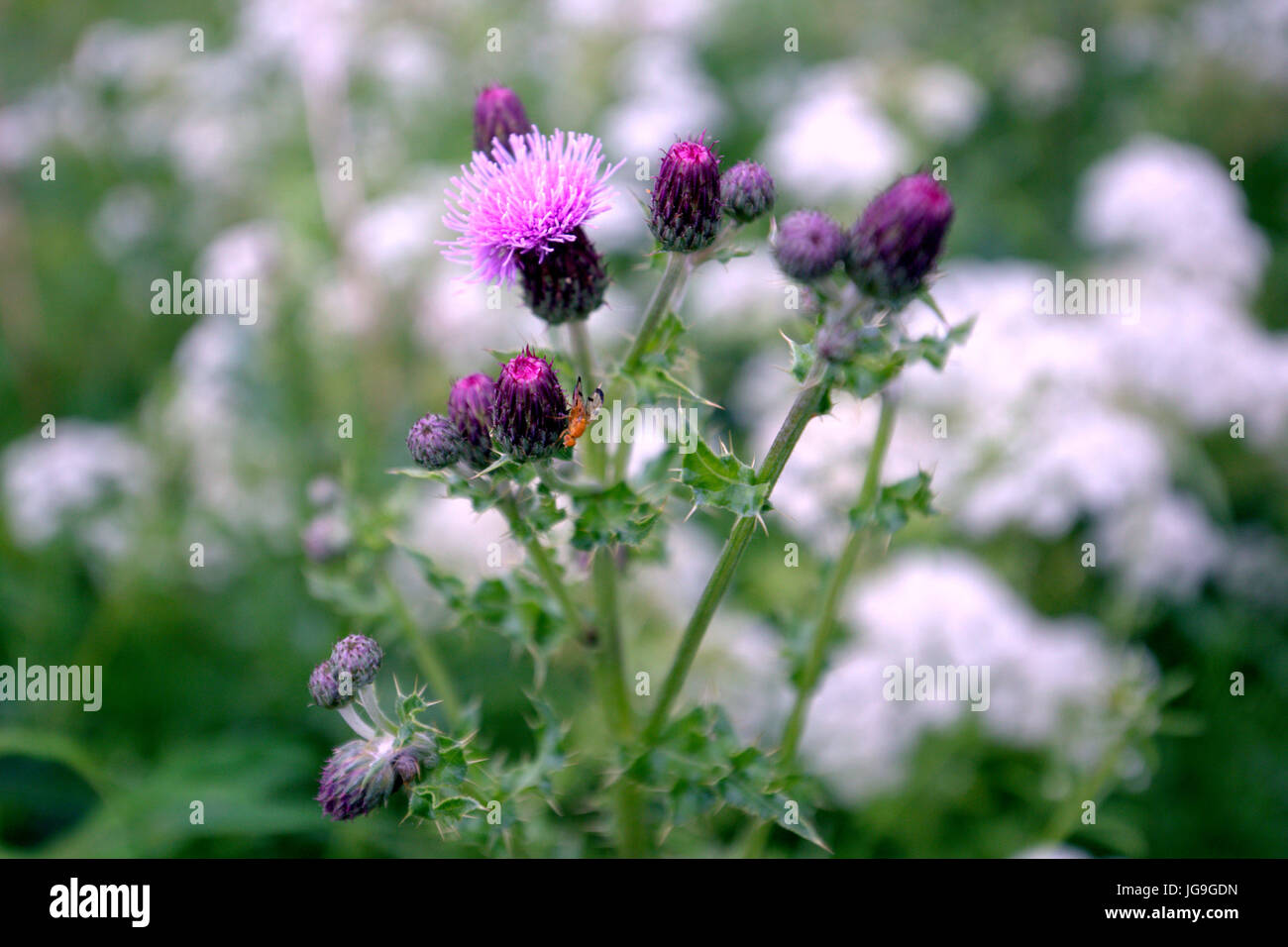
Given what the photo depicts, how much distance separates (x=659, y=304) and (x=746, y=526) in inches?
19.2

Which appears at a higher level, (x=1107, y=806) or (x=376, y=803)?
(x=376, y=803)

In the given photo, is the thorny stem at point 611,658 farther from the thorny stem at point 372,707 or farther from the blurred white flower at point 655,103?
the blurred white flower at point 655,103

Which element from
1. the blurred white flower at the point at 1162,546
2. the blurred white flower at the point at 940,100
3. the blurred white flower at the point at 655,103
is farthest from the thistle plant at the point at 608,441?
the blurred white flower at the point at 940,100

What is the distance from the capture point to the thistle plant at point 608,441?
5.38ft

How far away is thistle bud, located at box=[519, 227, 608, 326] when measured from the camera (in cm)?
183

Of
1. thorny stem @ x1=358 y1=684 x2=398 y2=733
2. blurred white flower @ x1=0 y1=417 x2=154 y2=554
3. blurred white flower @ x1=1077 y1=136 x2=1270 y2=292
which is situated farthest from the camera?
blurred white flower @ x1=1077 y1=136 x2=1270 y2=292

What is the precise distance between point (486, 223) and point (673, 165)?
1.22 feet

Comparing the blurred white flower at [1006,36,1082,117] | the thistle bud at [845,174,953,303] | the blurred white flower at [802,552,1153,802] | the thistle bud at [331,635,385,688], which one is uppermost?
the blurred white flower at [1006,36,1082,117]

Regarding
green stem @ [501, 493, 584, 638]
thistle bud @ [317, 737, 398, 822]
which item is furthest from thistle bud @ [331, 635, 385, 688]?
green stem @ [501, 493, 584, 638]

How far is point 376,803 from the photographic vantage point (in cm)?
163

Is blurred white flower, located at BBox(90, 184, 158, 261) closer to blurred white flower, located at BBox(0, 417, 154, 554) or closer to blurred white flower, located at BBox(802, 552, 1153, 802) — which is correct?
blurred white flower, located at BBox(0, 417, 154, 554)

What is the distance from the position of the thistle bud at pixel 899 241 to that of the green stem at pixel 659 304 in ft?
1.15

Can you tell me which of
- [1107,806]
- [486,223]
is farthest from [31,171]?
[1107,806]
